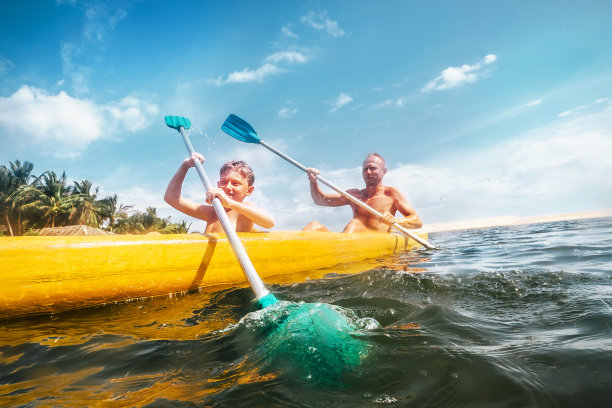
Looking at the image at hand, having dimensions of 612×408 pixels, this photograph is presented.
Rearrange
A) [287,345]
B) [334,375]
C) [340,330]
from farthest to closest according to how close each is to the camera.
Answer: [340,330], [287,345], [334,375]

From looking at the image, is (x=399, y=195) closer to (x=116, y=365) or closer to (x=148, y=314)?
(x=148, y=314)

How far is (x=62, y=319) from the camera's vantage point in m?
1.74

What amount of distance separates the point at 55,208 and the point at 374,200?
28.5 meters

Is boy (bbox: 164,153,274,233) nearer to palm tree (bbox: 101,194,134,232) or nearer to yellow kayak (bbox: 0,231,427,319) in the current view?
yellow kayak (bbox: 0,231,427,319)

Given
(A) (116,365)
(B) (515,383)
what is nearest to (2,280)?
(A) (116,365)

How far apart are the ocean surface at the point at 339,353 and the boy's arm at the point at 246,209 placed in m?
0.97

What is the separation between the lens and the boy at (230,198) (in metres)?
2.77

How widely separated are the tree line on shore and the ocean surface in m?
26.2

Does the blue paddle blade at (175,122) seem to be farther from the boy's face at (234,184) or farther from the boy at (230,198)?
the boy's face at (234,184)

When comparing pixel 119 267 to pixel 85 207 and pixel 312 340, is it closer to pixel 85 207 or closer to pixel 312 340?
pixel 312 340

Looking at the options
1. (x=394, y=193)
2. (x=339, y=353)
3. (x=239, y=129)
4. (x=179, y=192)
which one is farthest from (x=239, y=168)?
(x=394, y=193)

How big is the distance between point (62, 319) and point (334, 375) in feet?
5.81

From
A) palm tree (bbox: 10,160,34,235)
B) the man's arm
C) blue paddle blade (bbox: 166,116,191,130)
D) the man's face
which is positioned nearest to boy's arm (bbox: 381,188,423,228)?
the man's face

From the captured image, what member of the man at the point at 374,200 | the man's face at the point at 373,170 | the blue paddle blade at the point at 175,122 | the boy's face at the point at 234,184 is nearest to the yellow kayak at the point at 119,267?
the boy's face at the point at 234,184
